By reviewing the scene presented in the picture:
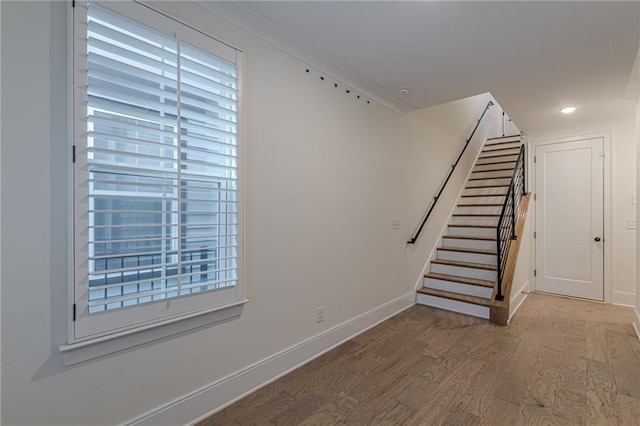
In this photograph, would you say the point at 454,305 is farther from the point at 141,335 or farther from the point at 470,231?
the point at 141,335

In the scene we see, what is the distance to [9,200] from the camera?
3.99ft

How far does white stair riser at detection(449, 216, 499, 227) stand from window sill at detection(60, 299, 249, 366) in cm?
415

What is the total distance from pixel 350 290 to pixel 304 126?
1623 mm

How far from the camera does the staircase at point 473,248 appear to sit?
376cm

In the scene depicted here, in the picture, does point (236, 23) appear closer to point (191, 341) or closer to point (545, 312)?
point (191, 341)

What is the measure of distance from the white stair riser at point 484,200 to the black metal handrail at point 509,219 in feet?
1.48

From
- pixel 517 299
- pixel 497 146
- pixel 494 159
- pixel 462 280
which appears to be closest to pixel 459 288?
pixel 462 280

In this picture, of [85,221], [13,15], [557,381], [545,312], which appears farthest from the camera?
[545,312]

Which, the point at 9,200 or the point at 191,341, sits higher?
the point at 9,200

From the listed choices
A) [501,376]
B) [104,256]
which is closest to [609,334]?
[501,376]

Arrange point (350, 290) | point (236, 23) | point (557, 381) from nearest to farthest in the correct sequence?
point (236, 23)
point (557, 381)
point (350, 290)

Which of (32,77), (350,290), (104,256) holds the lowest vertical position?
(350,290)

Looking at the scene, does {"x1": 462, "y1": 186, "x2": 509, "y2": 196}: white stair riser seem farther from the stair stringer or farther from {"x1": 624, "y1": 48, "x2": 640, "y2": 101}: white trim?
{"x1": 624, "y1": 48, "x2": 640, "y2": 101}: white trim

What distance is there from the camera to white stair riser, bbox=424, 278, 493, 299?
3.70 metres
